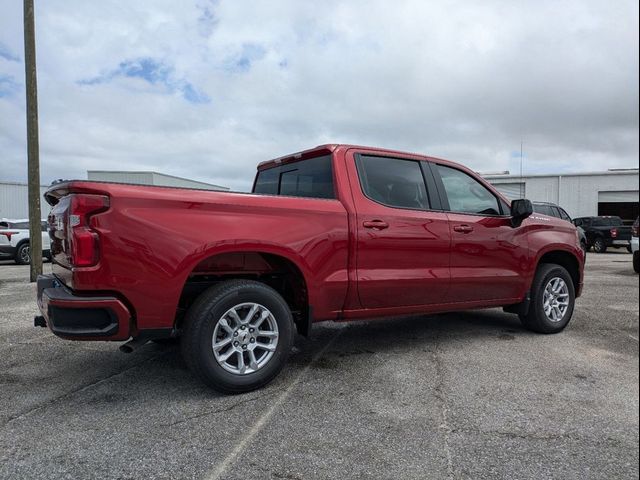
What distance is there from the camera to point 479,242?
4660 mm

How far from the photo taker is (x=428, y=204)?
448 cm

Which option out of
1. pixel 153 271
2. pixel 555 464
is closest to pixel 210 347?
pixel 153 271

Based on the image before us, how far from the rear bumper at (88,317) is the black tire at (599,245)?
837 inches

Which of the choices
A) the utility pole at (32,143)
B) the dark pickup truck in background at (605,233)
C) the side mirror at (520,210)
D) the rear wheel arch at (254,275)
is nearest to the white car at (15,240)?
the utility pole at (32,143)

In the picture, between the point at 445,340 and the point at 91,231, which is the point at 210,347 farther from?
the point at 445,340

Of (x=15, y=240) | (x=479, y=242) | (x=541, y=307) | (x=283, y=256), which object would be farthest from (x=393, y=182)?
(x=15, y=240)

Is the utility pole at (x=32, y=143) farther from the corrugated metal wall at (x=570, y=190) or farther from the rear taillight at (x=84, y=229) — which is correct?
the corrugated metal wall at (x=570, y=190)

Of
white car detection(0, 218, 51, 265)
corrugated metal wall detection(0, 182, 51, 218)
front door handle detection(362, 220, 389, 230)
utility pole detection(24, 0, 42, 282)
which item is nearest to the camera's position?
front door handle detection(362, 220, 389, 230)

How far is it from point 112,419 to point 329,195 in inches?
89.1

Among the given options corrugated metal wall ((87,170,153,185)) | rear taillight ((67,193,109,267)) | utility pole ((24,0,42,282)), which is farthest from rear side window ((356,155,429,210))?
corrugated metal wall ((87,170,153,185))

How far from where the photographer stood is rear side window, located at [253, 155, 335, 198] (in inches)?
163

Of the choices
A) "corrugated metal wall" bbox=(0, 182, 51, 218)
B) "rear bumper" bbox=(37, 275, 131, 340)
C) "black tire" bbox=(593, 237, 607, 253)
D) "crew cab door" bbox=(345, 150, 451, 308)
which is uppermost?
"corrugated metal wall" bbox=(0, 182, 51, 218)

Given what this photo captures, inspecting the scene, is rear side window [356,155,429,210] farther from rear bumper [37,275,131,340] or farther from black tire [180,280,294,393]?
rear bumper [37,275,131,340]

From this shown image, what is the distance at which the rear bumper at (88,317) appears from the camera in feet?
9.91
